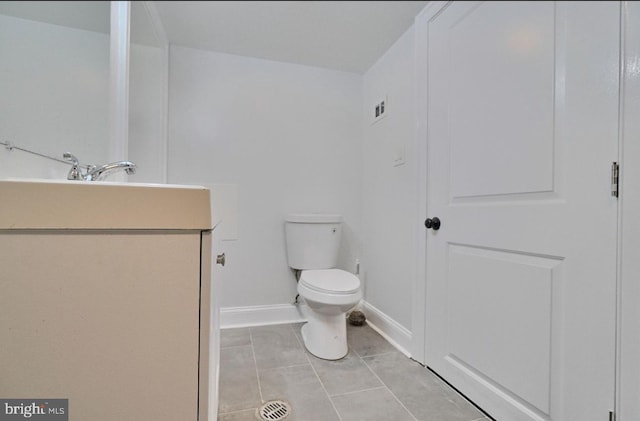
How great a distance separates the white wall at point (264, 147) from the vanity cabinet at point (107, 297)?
4.15 feet

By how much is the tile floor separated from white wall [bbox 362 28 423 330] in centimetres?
28

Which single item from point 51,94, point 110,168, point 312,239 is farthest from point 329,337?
point 51,94

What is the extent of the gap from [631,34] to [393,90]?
3.64 ft

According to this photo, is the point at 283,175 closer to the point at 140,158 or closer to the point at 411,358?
the point at 140,158

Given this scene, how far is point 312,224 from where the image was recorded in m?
1.77

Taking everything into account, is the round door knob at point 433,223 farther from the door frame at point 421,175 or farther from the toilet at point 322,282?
the toilet at point 322,282

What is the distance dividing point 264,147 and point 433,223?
1.19 metres

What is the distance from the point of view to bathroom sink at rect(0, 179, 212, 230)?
51cm

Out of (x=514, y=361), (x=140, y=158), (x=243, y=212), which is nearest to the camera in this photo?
(x=514, y=361)

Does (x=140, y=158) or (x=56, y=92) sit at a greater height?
(x=56, y=92)

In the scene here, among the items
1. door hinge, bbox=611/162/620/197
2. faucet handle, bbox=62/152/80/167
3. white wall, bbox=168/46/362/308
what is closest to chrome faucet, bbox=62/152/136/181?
faucet handle, bbox=62/152/80/167

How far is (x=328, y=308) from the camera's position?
137 cm

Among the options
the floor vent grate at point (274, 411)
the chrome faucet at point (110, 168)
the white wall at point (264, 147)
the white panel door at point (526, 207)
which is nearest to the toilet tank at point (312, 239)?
the white wall at point (264, 147)

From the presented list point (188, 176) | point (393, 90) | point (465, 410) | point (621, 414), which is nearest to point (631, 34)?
point (621, 414)
